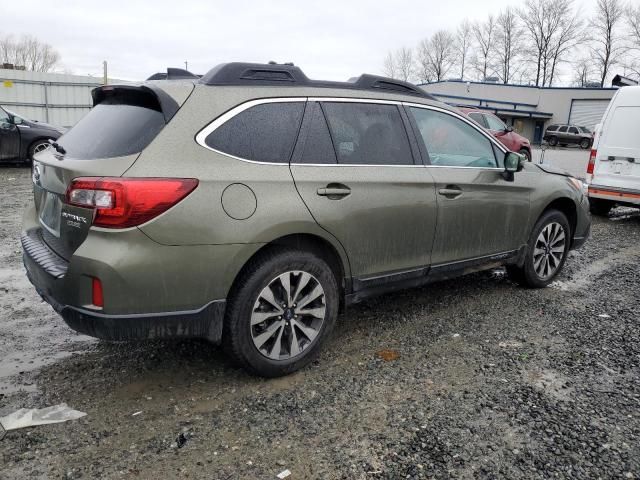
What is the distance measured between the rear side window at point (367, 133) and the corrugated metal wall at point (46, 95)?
18.8 metres

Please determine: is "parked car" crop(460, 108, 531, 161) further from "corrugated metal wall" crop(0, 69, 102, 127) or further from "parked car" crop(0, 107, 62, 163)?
"corrugated metal wall" crop(0, 69, 102, 127)

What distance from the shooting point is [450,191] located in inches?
157

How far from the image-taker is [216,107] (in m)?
3.02

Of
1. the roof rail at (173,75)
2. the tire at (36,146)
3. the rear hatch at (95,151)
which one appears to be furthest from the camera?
the tire at (36,146)

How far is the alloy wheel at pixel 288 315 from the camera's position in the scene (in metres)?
3.11

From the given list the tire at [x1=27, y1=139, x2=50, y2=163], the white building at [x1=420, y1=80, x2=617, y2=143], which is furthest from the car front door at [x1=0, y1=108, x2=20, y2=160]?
the white building at [x1=420, y1=80, x2=617, y2=143]

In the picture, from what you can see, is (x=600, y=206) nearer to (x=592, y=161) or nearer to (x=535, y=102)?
(x=592, y=161)

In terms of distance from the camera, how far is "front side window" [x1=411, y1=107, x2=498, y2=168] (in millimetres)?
4020

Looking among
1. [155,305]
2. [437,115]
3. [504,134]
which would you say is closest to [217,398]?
[155,305]

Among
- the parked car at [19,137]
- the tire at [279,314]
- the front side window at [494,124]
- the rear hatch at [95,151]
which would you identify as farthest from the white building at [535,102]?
the rear hatch at [95,151]

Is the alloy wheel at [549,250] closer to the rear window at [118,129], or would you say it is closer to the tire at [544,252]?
the tire at [544,252]

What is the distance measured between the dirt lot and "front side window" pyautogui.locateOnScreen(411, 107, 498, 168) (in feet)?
4.16

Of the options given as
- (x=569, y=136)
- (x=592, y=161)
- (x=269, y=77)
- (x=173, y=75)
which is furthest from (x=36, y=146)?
(x=569, y=136)

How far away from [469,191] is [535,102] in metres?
52.5
